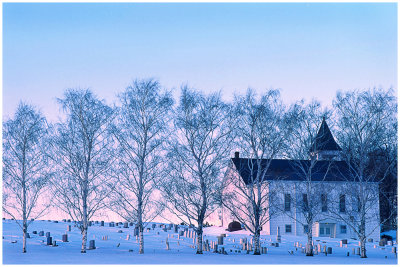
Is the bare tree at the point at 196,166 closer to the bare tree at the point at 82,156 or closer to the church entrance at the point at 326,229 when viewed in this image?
the bare tree at the point at 82,156

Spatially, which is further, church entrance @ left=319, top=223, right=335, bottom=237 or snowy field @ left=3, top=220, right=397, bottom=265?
church entrance @ left=319, top=223, right=335, bottom=237

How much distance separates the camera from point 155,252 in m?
32.4

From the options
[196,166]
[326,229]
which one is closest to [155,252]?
[196,166]

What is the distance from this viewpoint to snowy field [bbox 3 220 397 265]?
26.1 m

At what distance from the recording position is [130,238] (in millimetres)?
43906

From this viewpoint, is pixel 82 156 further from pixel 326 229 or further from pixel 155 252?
pixel 326 229

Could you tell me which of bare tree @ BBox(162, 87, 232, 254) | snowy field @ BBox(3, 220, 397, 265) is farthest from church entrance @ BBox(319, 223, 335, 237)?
bare tree @ BBox(162, 87, 232, 254)

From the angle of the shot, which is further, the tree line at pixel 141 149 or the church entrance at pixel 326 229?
the church entrance at pixel 326 229

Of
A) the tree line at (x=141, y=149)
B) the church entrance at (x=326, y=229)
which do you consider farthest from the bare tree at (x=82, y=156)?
the church entrance at (x=326, y=229)

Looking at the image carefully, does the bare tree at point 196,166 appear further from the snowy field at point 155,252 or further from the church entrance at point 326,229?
the church entrance at point 326,229

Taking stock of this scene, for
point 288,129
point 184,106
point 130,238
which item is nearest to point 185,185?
point 184,106

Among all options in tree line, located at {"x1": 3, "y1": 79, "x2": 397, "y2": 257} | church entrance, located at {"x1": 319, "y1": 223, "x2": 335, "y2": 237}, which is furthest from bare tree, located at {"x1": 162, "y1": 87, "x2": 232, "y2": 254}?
church entrance, located at {"x1": 319, "y1": 223, "x2": 335, "y2": 237}

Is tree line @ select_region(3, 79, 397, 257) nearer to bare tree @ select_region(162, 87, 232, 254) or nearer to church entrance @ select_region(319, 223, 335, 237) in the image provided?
bare tree @ select_region(162, 87, 232, 254)

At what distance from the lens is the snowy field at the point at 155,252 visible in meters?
26.1
